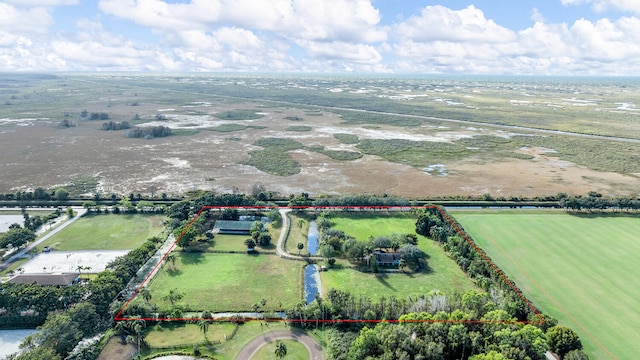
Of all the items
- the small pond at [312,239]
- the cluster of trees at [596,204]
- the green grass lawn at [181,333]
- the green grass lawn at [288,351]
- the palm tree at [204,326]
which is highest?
the cluster of trees at [596,204]

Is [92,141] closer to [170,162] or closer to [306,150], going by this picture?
[170,162]

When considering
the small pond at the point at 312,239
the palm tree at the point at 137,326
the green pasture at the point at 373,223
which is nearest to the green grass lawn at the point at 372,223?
the green pasture at the point at 373,223

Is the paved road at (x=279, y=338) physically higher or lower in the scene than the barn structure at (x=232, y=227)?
lower

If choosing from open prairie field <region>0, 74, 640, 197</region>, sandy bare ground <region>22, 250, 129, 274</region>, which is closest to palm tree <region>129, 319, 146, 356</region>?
sandy bare ground <region>22, 250, 129, 274</region>

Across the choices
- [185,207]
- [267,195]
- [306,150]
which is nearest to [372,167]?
[306,150]

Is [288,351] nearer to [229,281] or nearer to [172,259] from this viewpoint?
[229,281]

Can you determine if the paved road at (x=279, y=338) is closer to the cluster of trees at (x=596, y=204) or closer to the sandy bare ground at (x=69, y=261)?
the sandy bare ground at (x=69, y=261)
